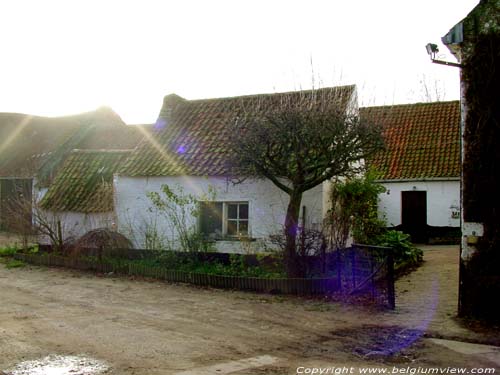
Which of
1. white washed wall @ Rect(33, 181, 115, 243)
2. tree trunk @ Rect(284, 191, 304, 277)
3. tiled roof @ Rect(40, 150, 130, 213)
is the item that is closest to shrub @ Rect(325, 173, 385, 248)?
tree trunk @ Rect(284, 191, 304, 277)

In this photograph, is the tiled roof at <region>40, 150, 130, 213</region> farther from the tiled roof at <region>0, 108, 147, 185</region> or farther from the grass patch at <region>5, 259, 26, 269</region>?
the tiled roof at <region>0, 108, 147, 185</region>

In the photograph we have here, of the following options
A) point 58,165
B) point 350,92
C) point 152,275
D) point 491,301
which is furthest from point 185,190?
point 58,165

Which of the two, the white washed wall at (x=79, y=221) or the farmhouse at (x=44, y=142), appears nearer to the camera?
the white washed wall at (x=79, y=221)

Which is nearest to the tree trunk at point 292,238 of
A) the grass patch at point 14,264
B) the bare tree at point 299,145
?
the bare tree at point 299,145

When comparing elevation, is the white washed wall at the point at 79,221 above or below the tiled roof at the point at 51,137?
below

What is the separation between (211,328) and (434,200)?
1584cm

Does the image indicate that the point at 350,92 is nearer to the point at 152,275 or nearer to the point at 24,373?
the point at 152,275

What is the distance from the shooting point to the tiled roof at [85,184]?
17.9 metres

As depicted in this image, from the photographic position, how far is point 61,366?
6688mm

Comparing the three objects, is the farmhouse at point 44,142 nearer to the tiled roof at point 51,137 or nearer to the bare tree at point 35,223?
the tiled roof at point 51,137

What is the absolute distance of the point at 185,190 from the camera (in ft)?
52.3

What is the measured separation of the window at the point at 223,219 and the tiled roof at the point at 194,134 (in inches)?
38.7

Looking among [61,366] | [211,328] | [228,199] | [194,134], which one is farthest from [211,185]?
[61,366]

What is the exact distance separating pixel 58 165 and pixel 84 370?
21873 mm
